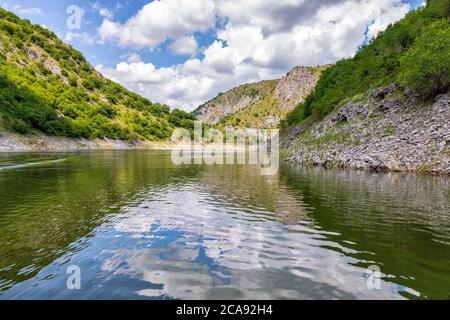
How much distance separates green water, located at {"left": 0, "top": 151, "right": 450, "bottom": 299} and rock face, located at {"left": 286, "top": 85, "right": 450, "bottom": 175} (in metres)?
18.6

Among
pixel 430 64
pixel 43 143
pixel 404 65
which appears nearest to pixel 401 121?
pixel 430 64

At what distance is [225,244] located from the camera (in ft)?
50.0

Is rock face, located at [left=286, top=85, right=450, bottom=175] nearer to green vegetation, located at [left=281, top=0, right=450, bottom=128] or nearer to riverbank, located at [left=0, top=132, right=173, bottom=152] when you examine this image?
green vegetation, located at [left=281, top=0, right=450, bottom=128]

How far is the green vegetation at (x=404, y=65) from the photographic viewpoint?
169ft

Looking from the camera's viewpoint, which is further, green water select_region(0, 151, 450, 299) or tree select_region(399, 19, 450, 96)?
tree select_region(399, 19, 450, 96)

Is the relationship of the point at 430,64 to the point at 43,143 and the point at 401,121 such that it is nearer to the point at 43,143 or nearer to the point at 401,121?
the point at 401,121

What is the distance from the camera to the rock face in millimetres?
→ 44188

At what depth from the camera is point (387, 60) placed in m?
80.6

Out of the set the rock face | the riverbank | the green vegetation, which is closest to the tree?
the green vegetation

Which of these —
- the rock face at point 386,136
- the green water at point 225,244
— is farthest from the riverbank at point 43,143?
the rock face at point 386,136

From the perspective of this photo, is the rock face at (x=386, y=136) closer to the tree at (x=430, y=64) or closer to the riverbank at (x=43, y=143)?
the tree at (x=430, y=64)

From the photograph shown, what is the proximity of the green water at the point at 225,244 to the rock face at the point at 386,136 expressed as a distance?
18.6m
